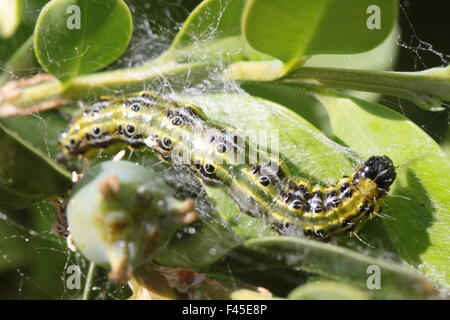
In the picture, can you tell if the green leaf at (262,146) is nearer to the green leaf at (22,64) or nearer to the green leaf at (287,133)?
the green leaf at (287,133)

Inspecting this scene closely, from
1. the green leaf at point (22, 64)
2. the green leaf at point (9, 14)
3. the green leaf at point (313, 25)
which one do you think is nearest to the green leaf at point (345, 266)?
the green leaf at point (313, 25)

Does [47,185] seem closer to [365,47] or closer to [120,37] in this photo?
[120,37]

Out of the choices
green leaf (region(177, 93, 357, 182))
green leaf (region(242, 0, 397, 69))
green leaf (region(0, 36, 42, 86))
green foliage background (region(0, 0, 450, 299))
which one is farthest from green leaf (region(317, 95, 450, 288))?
green leaf (region(0, 36, 42, 86))

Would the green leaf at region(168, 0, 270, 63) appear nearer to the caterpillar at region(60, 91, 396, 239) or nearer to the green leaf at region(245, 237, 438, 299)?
the caterpillar at region(60, 91, 396, 239)

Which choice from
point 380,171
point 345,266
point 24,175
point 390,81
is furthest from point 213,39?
point 345,266

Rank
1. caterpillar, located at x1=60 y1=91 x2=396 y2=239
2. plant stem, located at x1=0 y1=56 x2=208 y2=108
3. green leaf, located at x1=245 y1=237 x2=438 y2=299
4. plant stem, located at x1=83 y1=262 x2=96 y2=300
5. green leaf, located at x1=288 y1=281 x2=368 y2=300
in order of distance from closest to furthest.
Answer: green leaf, located at x1=288 y1=281 x2=368 y2=300, green leaf, located at x1=245 y1=237 x2=438 y2=299, plant stem, located at x1=83 y1=262 x2=96 y2=300, caterpillar, located at x1=60 y1=91 x2=396 y2=239, plant stem, located at x1=0 y1=56 x2=208 y2=108
